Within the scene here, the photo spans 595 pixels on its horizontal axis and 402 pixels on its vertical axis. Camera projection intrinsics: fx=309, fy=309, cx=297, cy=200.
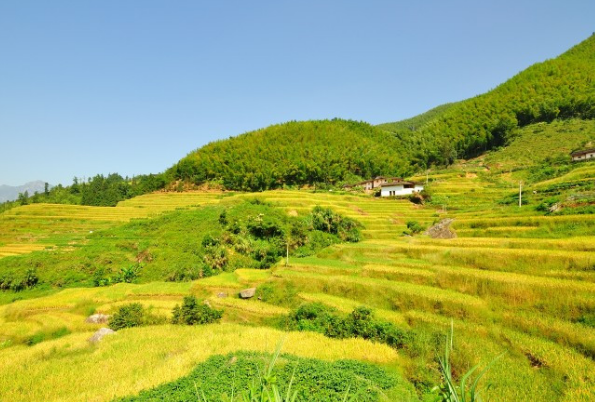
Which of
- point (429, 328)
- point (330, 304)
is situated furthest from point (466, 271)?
point (330, 304)

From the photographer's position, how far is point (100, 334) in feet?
59.8

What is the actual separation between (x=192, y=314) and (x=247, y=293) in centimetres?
487

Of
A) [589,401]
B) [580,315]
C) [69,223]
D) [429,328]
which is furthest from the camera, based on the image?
[69,223]

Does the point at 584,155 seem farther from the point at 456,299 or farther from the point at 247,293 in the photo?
the point at 247,293

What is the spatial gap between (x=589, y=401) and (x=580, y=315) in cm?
514

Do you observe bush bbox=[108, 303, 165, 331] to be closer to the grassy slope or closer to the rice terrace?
the rice terrace

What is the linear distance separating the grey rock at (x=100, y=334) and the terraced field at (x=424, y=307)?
57 centimetres

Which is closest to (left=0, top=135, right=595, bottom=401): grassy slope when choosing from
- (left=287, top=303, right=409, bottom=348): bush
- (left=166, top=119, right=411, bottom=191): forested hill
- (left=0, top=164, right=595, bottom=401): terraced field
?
(left=0, top=164, right=595, bottom=401): terraced field

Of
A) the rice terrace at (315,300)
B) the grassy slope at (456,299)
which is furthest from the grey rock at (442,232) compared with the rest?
the grassy slope at (456,299)

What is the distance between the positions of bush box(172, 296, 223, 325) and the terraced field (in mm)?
1167

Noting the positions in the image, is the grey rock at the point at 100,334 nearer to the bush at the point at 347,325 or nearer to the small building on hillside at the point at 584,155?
the bush at the point at 347,325

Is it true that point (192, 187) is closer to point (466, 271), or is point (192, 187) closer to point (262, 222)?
point (262, 222)

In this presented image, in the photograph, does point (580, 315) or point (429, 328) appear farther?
point (429, 328)

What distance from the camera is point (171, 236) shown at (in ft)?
125
